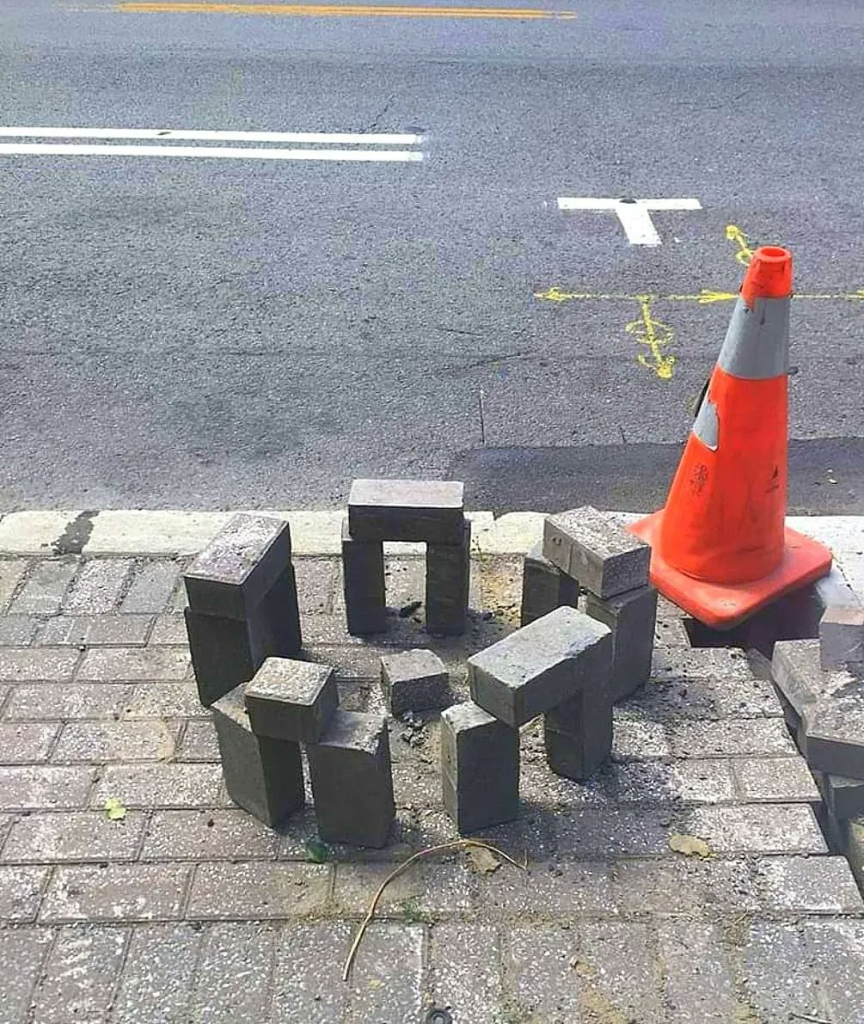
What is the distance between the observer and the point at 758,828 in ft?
8.90

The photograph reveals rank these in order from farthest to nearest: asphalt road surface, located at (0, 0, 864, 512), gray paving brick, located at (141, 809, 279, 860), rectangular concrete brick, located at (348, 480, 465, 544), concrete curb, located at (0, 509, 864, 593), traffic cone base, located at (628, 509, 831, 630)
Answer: asphalt road surface, located at (0, 0, 864, 512) → concrete curb, located at (0, 509, 864, 593) → traffic cone base, located at (628, 509, 831, 630) → rectangular concrete brick, located at (348, 480, 465, 544) → gray paving brick, located at (141, 809, 279, 860)

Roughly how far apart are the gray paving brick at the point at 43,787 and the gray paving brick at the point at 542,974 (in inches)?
47.7

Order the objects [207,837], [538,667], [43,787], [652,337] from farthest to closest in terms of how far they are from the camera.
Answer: [652,337] < [43,787] < [207,837] < [538,667]

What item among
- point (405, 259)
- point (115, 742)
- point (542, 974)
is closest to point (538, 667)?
point (542, 974)

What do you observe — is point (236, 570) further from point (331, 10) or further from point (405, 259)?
point (331, 10)

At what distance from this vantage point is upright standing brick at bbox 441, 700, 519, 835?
2586 millimetres

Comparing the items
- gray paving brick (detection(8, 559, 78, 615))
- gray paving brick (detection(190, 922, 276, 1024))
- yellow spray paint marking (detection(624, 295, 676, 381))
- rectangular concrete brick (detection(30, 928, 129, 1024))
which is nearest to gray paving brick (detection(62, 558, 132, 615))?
gray paving brick (detection(8, 559, 78, 615))

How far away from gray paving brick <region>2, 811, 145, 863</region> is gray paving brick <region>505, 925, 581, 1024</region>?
99cm

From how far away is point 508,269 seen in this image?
6336 mm

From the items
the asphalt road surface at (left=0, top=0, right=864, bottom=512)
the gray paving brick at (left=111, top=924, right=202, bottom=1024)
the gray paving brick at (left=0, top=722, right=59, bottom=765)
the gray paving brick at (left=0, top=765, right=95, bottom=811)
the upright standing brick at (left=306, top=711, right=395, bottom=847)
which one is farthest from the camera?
the asphalt road surface at (left=0, top=0, right=864, bottom=512)

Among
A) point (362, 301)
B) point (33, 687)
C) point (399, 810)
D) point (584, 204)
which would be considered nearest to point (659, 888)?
point (399, 810)

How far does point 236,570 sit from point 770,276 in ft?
6.28

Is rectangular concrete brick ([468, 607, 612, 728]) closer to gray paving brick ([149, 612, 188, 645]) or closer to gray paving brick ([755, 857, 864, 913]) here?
gray paving brick ([755, 857, 864, 913])

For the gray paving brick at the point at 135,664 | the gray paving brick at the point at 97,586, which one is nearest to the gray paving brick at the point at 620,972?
the gray paving brick at the point at 135,664
